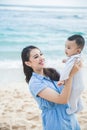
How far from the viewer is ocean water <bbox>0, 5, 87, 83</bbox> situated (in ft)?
28.2

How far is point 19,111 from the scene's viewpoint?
12.8ft

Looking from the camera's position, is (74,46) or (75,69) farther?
(74,46)

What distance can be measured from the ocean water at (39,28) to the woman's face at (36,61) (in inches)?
216

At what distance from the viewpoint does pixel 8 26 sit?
10625 mm

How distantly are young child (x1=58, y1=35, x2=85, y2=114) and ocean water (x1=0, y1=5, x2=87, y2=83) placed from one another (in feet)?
17.9

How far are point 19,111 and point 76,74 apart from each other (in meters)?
2.09

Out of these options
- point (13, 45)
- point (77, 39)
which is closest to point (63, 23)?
point (13, 45)

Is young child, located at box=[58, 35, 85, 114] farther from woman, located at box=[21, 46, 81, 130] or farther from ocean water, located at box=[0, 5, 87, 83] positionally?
ocean water, located at box=[0, 5, 87, 83]

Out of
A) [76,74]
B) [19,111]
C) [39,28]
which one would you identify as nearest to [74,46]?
[76,74]

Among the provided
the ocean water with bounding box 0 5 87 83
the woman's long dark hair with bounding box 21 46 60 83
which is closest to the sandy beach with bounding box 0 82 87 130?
the woman's long dark hair with bounding box 21 46 60 83

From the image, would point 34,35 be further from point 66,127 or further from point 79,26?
point 66,127

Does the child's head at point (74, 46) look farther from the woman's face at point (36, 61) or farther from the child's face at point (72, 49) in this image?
the woman's face at point (36, 61)

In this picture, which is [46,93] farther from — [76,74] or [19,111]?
[19,111]

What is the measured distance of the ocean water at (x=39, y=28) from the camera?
8.61m
